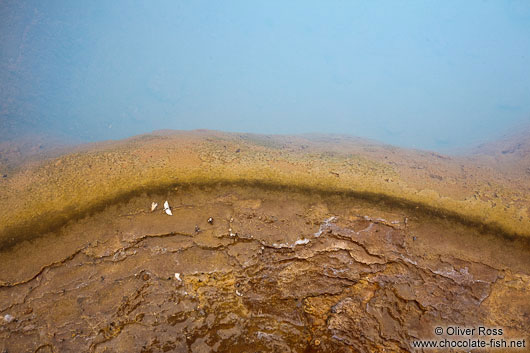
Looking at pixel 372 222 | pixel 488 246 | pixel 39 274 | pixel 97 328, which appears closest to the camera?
pixel 97 328

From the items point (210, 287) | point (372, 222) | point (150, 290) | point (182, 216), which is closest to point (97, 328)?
point (150, 290)

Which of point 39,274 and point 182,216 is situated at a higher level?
point 182,216

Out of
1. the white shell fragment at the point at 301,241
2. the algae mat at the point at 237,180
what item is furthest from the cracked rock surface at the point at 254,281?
the algae mat at the point at 237,180

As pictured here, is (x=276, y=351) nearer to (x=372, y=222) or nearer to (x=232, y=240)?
(x=232, y=240)

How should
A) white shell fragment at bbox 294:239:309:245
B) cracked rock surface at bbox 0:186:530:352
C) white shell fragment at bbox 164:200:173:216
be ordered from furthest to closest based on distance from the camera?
white shell fragment at bbox 164:200:173:216 → white shell fragment at bbox 294:239:309:245 → cracked rock surface at bbox 0:186:530:352

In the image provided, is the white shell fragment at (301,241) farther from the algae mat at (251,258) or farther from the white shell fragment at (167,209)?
the white shell fragment at (167,209)

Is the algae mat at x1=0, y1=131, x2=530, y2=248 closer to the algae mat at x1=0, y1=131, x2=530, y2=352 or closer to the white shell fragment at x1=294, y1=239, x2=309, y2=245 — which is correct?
the algae mat at x1=0, y1=131, x2=530, y2=352

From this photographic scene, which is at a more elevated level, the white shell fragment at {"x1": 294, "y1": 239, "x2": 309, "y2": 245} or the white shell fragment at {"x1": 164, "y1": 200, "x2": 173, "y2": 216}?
the white shell fragment at {"x1": 164, "y1": 200, "x2": 173, "y2": 216}

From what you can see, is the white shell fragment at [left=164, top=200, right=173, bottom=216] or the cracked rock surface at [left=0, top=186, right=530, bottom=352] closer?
the cracked rock surface at [left=0, top=186, right=530, bottom=352]

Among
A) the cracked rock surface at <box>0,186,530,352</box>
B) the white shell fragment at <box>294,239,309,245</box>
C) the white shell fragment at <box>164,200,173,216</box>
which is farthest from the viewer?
the white shell fragment at <box>164,200,173,216</box>

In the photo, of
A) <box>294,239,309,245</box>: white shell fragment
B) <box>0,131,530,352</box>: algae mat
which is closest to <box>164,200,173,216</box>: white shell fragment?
<box>0,131,530,352</box>: algae mat
